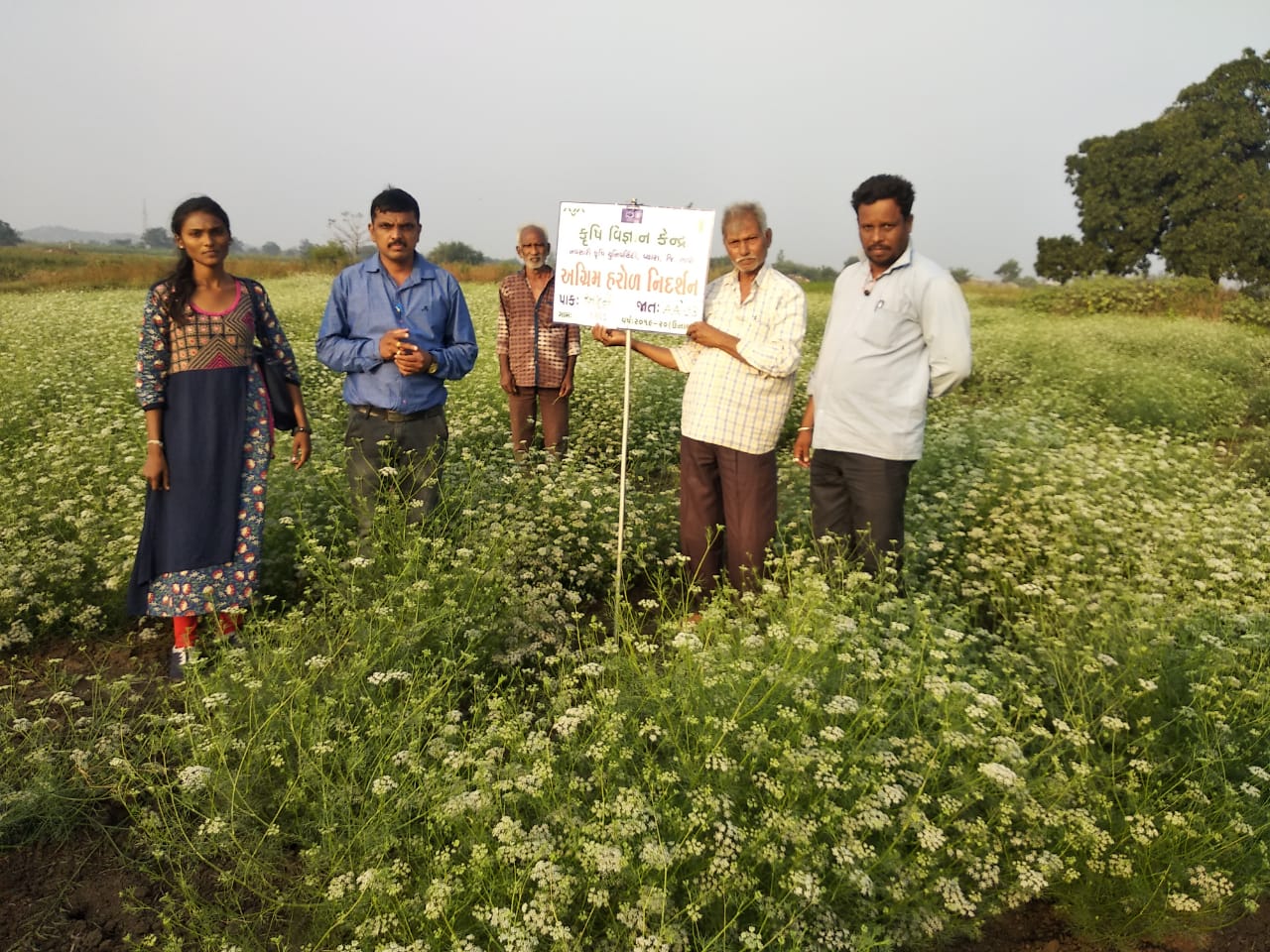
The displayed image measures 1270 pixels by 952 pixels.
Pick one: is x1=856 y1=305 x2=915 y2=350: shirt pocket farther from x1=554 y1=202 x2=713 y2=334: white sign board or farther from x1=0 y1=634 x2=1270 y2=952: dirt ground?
x1=0 y1=634 x2=1270 y2=952: dirt ground

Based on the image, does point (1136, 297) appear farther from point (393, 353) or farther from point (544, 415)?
point (393, 353)

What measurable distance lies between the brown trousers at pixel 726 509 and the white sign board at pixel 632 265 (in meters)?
0.77

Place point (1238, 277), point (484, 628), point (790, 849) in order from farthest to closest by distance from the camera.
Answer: point (1238, 277) → point (484, 628) → point (790, 849)

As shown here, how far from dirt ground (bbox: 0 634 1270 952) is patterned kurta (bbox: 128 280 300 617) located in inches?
47.5

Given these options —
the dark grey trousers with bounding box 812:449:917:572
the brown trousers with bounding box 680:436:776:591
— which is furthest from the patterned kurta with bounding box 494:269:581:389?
the dark grey trousers with bounding box 812:449:917:572

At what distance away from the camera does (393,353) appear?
12.6 feet

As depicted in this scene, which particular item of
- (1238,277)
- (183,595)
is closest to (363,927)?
(183,595)

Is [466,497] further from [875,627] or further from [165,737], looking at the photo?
[875,627]

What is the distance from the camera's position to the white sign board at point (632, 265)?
395cm

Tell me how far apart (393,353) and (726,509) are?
1.99 m

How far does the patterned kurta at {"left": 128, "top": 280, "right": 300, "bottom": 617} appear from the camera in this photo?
3.53m

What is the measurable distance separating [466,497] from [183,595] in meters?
1.46

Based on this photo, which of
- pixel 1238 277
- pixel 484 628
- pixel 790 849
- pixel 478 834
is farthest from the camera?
pixel 1238 277

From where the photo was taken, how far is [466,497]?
4328 millimetres
